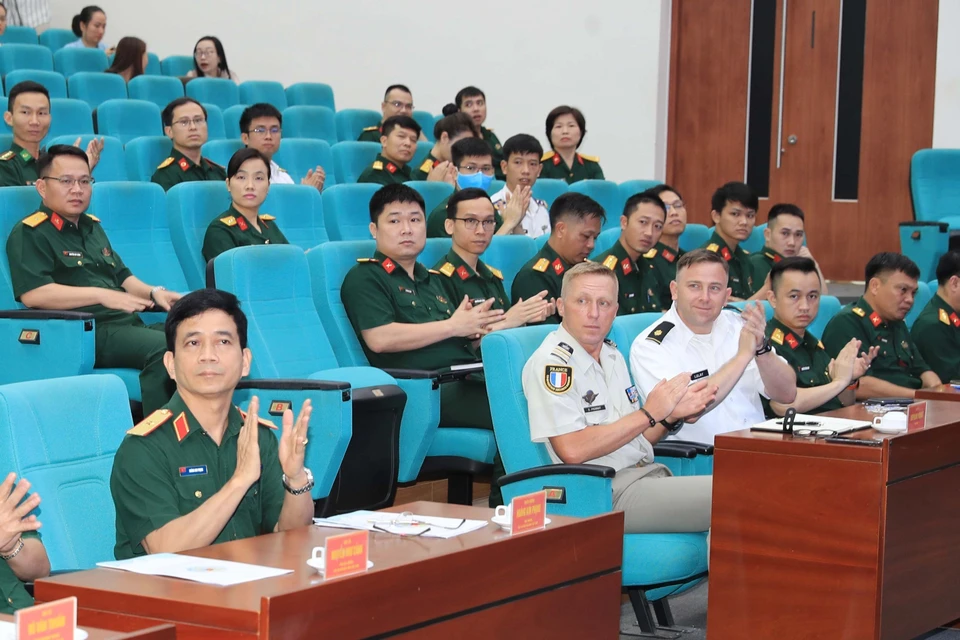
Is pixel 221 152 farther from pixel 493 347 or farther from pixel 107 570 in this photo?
pixel 107 570

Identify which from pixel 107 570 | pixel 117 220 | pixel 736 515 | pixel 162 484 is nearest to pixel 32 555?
pixel 162 484

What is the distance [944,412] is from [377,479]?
5.17 feet

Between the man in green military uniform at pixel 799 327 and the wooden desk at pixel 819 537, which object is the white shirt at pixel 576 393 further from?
the man in green military uniform at pixel 799 327

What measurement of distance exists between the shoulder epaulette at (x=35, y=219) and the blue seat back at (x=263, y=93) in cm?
428

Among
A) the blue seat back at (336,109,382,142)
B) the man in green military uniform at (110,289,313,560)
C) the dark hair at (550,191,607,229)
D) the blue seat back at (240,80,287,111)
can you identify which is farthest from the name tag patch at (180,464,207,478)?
the blue seat back at (240,80,287,111)

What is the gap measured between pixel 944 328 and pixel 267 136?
327cm

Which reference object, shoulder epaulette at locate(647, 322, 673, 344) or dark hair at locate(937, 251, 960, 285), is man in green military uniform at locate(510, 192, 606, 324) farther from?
dark hair at locate(937, 251, 960, 285)

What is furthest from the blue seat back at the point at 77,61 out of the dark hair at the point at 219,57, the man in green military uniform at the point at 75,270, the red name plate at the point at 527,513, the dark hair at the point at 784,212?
the red name plate at the point at 527,513

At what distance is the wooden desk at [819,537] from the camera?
9.16ft

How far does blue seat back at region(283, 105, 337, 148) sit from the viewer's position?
7590 mm

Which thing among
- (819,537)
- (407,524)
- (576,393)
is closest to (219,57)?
(576,393)

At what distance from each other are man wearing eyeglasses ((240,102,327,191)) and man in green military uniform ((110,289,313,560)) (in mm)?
3803

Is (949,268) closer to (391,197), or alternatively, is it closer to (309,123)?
(391,197)

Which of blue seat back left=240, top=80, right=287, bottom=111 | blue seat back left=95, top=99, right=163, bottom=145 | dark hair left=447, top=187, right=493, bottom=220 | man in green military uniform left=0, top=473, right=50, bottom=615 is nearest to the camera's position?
man in green military uniform left=0, top=473, right=50, bottom=615
